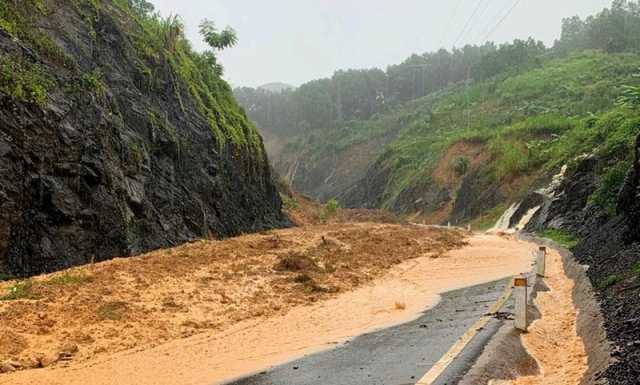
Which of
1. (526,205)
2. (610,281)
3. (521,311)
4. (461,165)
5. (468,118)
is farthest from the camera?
(468,118)

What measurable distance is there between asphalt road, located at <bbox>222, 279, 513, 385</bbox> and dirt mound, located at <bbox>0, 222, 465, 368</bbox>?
89.7 inches

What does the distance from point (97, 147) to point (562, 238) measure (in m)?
16.7

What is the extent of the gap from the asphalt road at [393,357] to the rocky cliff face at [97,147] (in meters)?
6.75

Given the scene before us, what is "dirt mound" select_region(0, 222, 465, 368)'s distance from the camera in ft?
24.4

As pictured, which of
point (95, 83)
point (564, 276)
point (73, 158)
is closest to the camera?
point (73, 158)

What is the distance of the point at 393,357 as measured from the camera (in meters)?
6.89

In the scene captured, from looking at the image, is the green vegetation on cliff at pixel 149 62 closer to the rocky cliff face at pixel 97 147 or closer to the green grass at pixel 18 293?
the rocky cliff face at pixel 97 147

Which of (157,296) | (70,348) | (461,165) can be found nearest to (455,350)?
(70,348)

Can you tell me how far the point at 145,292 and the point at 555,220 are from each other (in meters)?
20.6

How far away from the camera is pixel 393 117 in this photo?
10444 cm

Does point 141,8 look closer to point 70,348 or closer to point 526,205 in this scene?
point 526,205

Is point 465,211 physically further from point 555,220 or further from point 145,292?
point 145,292

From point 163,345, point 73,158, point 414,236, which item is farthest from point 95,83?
point 414,236

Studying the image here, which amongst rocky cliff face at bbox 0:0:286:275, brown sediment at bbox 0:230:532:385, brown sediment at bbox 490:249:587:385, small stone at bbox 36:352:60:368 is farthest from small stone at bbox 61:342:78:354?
brown sediment at bbox 490:249:587:385
